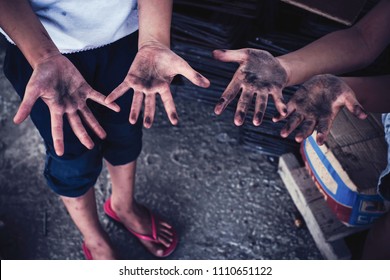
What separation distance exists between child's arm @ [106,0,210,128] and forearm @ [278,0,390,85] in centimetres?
48

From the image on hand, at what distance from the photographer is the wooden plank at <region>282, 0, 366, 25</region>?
1.74 meters

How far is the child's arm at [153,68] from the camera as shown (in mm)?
1388

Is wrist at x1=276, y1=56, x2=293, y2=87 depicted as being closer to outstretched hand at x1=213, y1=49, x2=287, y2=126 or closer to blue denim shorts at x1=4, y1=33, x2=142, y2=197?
outstretched hand at x1=213, y1=49, x2=287, y2=126

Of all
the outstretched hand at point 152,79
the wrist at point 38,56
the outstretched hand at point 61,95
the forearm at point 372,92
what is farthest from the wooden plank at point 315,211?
the wrist at point 38,56

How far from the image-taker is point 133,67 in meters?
1.43

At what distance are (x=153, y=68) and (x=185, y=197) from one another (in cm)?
104

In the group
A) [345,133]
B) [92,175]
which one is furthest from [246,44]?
[92,175]

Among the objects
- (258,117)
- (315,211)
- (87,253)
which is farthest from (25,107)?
(315,211)

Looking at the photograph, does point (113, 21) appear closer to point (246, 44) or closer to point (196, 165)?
point (246, 44)

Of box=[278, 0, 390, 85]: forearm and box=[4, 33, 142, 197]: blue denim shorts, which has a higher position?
box=[278, 0, 390, 85]: forearm

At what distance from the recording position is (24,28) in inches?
51.0

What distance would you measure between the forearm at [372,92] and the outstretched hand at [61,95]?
89cm

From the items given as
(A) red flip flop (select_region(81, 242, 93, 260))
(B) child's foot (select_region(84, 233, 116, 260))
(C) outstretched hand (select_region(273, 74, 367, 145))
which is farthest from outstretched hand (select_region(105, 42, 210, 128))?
(A) red flip flop (select_region(81, 242, 93, 260))

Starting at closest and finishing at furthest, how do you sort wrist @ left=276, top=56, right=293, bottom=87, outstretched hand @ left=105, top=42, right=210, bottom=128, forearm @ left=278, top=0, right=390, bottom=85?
outstretched hand @ left=105, top=42, right=210, bottom=128, wrist @ left=276, top=56, right=293, bottom=87, forearm @ left=278, top=0, right=390, bottom=85
